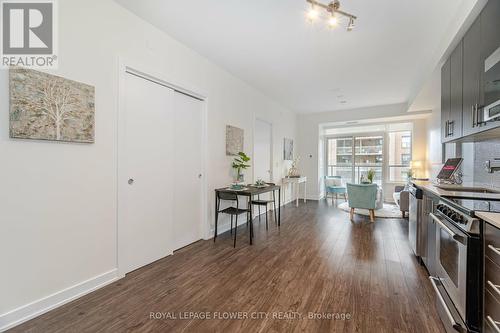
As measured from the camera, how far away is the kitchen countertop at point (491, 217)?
1.07 m

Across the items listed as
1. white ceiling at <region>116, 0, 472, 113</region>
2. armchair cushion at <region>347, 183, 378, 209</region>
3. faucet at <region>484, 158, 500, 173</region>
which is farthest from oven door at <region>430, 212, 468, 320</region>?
armchair cushion at <region>347, 183, 378, 209</region>

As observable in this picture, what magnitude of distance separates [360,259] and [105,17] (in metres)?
3.76

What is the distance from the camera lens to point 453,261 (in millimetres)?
1497

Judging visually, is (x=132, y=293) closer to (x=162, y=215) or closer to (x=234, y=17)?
(x=162, y=215)

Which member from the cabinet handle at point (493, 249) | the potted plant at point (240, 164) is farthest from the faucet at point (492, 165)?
the potted plant at point (240, 164)

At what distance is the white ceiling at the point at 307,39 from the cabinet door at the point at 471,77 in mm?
472

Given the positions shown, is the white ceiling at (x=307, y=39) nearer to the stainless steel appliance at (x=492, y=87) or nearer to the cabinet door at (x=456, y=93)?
the cabinet door at (x=456, y=93)

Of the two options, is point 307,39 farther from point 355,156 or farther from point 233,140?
point 355,156

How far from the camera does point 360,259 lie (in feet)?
8.92

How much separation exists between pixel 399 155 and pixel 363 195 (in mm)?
3299

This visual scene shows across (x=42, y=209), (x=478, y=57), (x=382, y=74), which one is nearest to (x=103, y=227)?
(x=42, y=209)

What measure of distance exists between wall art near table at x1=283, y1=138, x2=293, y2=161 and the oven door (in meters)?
4.45

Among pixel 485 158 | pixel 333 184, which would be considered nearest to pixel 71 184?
pixel 485 158

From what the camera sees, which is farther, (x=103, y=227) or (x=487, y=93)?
(x=103, y=227)
